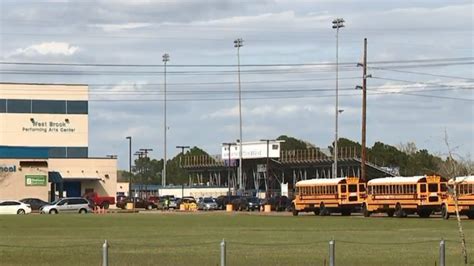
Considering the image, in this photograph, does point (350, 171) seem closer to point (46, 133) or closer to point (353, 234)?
point (46, 133)

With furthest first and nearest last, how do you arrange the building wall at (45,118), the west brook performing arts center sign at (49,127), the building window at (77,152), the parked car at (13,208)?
the building window at (77,152) → the west brook performing arts center sign at (49,127) → the building wall at (45,118) → the parked car at (13,208)

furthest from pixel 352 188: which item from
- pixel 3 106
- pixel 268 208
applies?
pixel 3 106

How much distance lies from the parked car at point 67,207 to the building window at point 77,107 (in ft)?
131

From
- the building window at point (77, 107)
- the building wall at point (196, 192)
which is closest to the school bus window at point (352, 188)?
the building window at point (77, 107)

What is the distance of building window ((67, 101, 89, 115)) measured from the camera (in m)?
131

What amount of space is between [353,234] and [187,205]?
66.3 m

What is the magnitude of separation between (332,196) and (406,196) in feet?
27.5

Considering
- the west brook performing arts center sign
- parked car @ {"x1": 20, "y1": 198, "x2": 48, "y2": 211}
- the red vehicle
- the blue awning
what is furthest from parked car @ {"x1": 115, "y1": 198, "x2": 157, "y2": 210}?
the west brook performing arts center sign

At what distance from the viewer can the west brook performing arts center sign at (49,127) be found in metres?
129

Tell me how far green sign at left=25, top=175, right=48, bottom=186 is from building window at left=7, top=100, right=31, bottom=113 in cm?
1974

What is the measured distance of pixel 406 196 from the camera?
228 ft

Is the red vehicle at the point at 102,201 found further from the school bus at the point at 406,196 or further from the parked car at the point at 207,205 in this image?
the school bus at the point at 406,196

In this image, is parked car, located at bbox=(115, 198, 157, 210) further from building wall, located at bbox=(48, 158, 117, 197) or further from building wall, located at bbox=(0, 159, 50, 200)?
building wall, located at bbox=(48, 158, 117, 197)

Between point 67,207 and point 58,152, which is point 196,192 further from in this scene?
point 67,207
